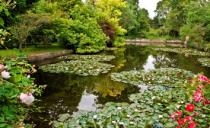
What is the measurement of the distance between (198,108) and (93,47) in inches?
909

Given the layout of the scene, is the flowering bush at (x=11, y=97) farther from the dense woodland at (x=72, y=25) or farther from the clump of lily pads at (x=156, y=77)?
the clump of lily pads at (x=156, y=77)

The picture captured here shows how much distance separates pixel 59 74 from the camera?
55.7ft

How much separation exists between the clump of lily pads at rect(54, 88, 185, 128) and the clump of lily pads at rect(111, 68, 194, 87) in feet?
10.1

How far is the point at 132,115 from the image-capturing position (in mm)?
9078

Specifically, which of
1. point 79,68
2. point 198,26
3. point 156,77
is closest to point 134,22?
point 198,26

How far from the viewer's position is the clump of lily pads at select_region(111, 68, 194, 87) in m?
14.5

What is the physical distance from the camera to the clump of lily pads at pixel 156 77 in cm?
1446

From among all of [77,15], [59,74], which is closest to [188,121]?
[59,74]

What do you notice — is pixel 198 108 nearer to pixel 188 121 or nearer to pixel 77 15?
pixel 188 121

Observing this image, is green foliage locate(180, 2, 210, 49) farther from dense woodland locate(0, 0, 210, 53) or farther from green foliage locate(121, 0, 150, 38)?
Result: green foliage locate(121, 0, 150, 38)

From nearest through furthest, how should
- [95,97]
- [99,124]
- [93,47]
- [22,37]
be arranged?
[99,124]
[95,97]
[22,37]
[93,47]

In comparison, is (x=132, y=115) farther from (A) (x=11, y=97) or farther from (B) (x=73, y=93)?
(A) (x=11, y=97)

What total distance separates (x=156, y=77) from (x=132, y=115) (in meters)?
7.05

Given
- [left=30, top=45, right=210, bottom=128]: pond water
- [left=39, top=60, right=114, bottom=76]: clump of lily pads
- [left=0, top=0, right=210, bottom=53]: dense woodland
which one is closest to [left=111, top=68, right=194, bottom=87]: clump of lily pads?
[left=30, top=45, right=210, bottom=128]: pond water
